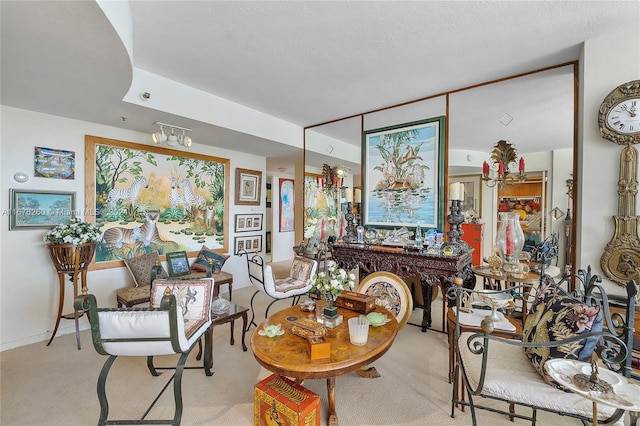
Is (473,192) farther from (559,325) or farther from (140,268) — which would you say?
(140,268)

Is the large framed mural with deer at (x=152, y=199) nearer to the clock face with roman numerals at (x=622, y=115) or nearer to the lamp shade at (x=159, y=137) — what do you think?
the lamp shade at (x=159, y=137)

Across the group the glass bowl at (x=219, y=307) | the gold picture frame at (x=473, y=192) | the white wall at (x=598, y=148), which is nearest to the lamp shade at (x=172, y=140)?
the glass bowl at (x=219, y=307)

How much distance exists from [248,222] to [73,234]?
2.49 m

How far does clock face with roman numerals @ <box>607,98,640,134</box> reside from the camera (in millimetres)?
1964

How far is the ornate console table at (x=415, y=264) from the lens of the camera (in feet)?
9.25

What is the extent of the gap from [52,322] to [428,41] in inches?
189

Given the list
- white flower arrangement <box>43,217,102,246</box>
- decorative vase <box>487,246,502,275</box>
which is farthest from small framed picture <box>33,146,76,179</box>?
decorative vase <box>487,246,502,275</box>

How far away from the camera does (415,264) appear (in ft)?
9.87

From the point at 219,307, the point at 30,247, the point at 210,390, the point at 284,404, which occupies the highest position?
the point at 30,247

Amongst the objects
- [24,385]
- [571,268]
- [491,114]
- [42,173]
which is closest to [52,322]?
[24,385]

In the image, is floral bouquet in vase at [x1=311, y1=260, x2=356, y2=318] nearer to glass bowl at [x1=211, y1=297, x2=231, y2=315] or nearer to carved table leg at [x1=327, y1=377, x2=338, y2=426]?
carved table leg at [x1=327, y1=377, x2=338, y2=426]

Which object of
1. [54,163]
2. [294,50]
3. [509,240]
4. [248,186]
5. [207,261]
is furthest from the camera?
[248,186]

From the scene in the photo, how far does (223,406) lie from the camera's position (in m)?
1.90

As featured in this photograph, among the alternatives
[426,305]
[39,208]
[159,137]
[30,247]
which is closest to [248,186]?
[159,137]
